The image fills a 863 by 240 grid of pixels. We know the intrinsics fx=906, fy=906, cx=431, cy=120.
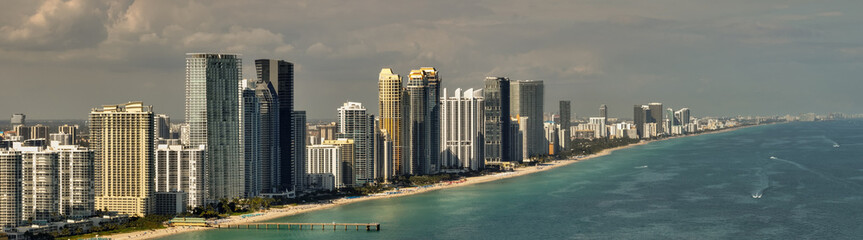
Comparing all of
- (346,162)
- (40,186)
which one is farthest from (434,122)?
(40,186)

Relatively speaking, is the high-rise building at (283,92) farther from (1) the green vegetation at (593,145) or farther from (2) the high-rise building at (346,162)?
(1) the green vegetation at (593,145)

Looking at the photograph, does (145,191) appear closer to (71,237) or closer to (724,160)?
(71,237)

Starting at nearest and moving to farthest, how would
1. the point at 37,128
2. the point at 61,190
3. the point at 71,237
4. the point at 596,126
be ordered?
1. the point at 71,237
2. the point at 61,190
3. the point at 37,128
4. the point at 596,126

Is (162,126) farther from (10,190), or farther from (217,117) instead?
(10,190)

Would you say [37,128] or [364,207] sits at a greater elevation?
[37,128]

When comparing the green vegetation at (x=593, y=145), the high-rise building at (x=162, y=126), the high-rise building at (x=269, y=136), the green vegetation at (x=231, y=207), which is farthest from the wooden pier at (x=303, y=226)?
the green vegetation at (x=593, y=145)

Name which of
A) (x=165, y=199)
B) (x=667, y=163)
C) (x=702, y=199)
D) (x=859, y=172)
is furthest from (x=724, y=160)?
(x=165, y=199)

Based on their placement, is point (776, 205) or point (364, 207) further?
point (364, 207)

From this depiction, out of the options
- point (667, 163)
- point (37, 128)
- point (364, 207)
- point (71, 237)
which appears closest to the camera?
point (71, 237)

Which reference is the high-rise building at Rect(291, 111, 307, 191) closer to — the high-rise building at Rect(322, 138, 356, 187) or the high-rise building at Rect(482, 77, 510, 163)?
the high-rise building at Rect(322, 138, 356, 187)
